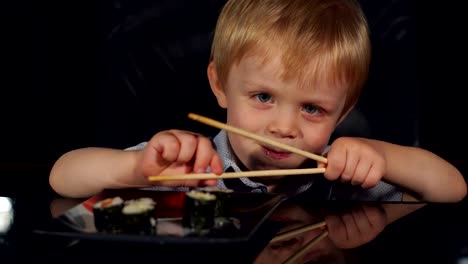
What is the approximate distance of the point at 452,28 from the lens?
Result: 2.50 meters

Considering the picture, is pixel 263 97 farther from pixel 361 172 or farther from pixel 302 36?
pixel 361 172

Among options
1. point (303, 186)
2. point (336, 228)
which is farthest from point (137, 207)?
point (303, 186)

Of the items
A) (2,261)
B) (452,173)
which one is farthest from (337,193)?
(2,261)

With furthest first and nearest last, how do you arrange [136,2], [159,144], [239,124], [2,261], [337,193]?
[136,2], [337,193], [239,124], [159,144], [2,261]

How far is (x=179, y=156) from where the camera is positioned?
3.53 feet

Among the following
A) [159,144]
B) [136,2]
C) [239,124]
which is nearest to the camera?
[159,144]

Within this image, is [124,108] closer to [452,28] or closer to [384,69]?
[384,69]

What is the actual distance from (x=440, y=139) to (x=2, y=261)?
80.2 inches

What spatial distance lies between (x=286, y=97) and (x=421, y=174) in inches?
12.6

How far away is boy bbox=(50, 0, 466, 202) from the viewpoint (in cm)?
124

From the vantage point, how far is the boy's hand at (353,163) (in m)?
1.08

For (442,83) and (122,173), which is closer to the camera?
(122,173)

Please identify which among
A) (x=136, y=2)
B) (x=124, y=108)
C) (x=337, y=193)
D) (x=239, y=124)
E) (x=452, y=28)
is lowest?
(x=337, y=193)

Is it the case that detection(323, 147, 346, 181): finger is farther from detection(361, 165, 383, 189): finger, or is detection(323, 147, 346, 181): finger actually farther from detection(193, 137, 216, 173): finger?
detection(193, 137, 216, 173): finger
